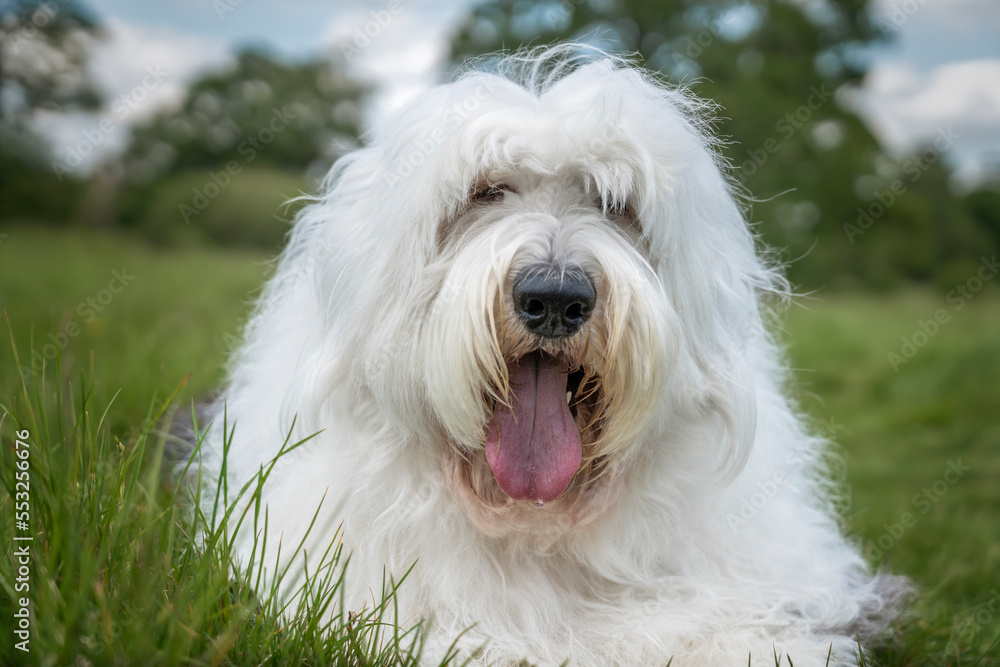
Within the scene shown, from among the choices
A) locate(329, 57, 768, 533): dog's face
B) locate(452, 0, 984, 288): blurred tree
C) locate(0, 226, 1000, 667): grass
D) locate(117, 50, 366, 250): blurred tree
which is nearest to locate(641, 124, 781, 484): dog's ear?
locate(329, 57, 768, 533): dog's face

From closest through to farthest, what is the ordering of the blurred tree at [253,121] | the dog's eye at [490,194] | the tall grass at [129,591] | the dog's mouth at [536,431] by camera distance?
the tall grass at [129,591] → the dog's mouth at [536,431] → the dog's eye at [490,194] → the blurred tree at [253,121]

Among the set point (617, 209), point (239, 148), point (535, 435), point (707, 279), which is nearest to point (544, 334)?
point (535, 435)

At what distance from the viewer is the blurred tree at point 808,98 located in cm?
1978

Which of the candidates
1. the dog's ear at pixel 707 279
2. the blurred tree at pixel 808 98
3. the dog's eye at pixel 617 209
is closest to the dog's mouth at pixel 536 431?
the dog's ear at pixel 707 279

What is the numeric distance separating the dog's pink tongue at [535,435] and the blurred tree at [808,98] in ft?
56.2

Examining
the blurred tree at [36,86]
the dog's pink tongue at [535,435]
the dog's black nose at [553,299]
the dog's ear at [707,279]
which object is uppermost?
the blurred tree at [36,86]

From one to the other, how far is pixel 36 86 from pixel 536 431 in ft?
46.8

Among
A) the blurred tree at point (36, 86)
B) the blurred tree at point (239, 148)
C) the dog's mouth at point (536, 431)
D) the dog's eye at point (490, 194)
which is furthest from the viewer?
the blurred tree at point (239, 148)

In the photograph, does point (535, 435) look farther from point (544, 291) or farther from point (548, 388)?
point (544, 291)

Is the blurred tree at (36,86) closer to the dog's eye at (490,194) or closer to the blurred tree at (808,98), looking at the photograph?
the blurred tree at (808,98)

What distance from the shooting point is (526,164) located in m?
2.36

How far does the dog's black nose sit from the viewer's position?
215 centimetres

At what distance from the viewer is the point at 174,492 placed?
2.36 m

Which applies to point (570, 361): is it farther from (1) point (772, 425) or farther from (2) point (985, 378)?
(2) point (985, 378)
